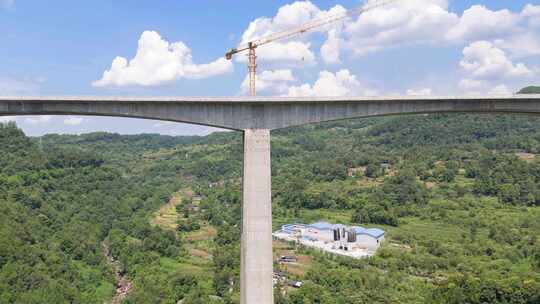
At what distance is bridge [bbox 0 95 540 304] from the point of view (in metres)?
17.9

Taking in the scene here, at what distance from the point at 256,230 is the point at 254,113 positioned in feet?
16.5

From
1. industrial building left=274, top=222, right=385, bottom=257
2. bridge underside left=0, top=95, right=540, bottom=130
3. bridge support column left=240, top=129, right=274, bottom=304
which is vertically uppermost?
bridge underside left=0, top=95, right=540, bottom=130

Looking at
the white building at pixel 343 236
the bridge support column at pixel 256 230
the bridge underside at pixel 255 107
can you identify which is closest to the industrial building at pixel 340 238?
the white building at pixel 343 236

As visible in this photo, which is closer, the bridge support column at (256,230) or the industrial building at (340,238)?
the bridge support column at (256,230)

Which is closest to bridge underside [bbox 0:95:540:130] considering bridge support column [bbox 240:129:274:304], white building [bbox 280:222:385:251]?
bridge support column [bbox 240:129:274:304]

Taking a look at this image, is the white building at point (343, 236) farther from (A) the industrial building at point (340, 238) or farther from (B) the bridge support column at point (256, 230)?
(B) the bridge support column at point (256, 230)

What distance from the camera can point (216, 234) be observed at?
63.7 meters

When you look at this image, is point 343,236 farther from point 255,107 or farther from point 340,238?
point 255,107

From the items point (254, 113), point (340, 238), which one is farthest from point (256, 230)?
point (340, 238)

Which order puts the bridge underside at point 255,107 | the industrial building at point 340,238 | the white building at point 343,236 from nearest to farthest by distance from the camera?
the bridge underside at point 255,107, the industrial building at point 340,238, the white building at point 343,236

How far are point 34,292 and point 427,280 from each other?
33834 mm

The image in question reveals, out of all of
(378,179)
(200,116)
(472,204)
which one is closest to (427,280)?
(472,204)

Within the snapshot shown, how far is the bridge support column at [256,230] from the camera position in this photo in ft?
58.7

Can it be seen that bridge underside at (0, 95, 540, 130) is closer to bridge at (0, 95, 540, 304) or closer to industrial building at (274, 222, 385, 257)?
bridge at (0, 95, 540, 304)
